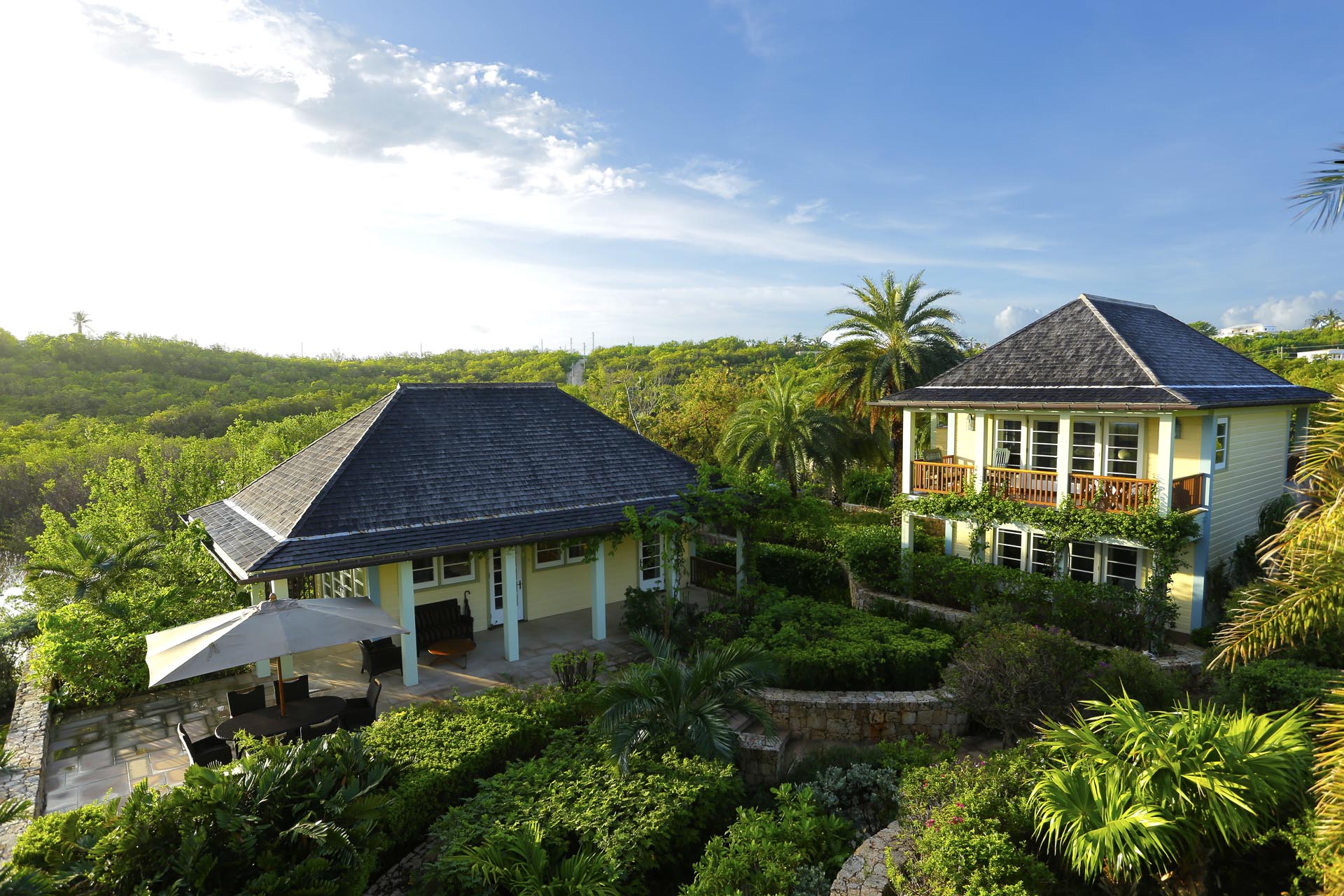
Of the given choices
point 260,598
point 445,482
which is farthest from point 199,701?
point 445,482

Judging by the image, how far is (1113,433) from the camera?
15398mm

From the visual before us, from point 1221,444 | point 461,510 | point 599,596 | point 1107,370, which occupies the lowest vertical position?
point 599,596

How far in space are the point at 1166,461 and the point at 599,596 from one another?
37.9ft

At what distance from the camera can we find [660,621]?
13.1 meters

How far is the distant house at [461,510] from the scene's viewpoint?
1141 centimetres

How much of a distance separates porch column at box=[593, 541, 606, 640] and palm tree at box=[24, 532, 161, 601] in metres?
9.08

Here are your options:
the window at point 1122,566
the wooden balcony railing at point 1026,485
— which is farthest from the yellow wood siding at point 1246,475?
the wooden balcony railing at point 1026,485

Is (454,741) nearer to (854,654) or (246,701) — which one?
(246,701)

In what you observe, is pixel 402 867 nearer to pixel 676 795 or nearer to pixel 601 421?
pixel 676 795

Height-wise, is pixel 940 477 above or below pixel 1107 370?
below

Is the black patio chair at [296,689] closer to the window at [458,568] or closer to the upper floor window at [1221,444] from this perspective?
the window at [458,568]

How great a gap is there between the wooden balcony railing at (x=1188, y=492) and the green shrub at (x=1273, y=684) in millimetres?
4547

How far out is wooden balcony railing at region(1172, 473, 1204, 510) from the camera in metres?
13.8

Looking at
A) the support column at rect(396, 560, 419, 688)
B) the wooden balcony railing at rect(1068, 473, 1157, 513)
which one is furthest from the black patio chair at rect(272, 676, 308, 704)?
the wooden balcony railing at rect(1068, 473, 1157, 513)
